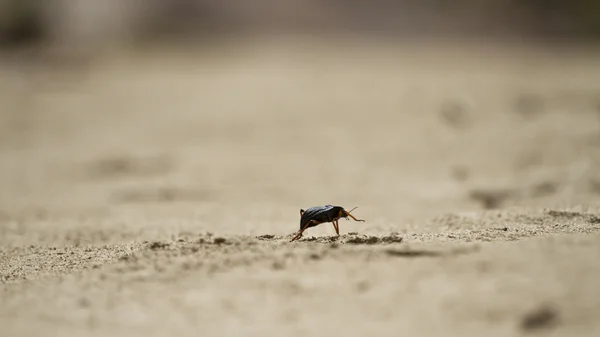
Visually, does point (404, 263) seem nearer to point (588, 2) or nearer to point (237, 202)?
point (237, 202)

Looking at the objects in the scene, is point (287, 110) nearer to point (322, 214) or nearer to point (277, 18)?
point (322, 214)

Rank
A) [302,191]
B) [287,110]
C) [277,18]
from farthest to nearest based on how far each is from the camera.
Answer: [277,18], [287,110], [302,191]

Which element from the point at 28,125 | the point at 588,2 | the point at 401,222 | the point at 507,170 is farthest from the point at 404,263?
the point at 588,2

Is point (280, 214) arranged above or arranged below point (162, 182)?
below

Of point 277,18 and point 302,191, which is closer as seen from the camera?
point 302,191

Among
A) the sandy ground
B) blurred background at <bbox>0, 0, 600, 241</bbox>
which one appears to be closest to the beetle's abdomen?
the sandy ground

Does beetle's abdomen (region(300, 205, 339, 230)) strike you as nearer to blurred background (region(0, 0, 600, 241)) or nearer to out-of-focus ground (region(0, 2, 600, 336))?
out-of-focus ground (region(0, 2, 600, 336))

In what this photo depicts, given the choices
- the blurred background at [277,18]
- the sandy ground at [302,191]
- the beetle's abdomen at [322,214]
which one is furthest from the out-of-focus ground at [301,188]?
the blurred background at [277,18]

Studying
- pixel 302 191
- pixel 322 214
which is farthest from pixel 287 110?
pixel 322 214
